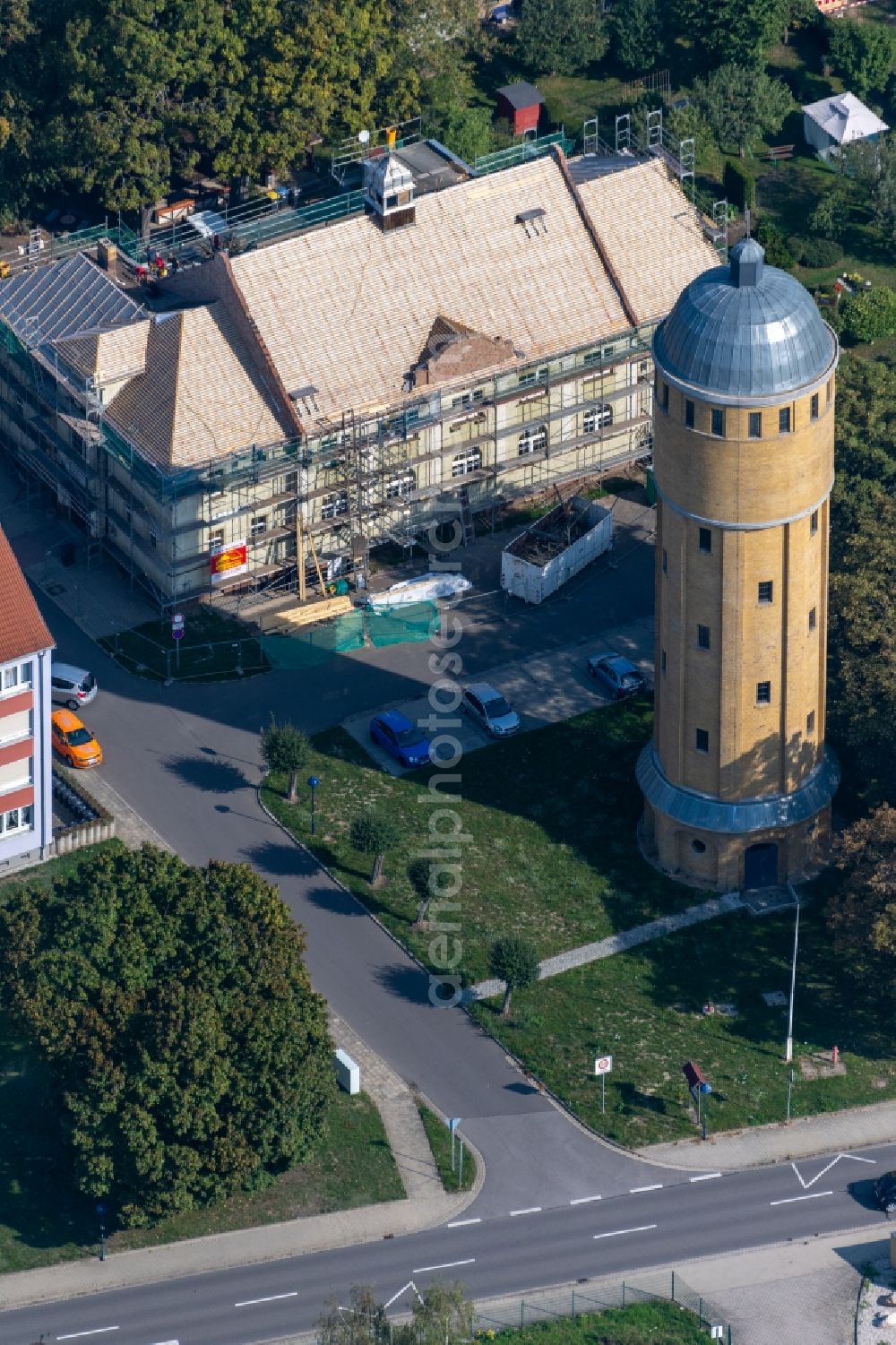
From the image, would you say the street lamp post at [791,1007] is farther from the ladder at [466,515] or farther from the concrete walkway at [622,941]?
the ladder at [466,515]

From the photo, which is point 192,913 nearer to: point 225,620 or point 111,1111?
point 111,1111

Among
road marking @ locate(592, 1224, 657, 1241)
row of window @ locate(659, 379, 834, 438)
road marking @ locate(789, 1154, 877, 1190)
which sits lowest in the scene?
road marking @ locate(789, 1154, 877, 1190)

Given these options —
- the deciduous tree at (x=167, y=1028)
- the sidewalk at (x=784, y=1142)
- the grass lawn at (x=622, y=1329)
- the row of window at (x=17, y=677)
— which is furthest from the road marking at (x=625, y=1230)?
the row of window at (x=17, y=677)

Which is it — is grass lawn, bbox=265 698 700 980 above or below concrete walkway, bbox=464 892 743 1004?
above

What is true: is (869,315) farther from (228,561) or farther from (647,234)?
(228,561)

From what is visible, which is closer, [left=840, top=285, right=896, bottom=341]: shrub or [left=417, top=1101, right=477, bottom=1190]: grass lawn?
[left=417, top=1101, right=477, bottom=1190]: grass lawn

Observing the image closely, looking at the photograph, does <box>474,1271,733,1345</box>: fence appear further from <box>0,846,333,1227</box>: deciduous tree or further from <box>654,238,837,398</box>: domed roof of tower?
<box>654,238,837,398</box>: domed roof of tower

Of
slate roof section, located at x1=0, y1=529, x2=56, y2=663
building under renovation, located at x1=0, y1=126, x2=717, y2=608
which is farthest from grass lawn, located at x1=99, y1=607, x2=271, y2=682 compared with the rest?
slate roof section, located at x1=0, y1=529, x2=56, y2=663
